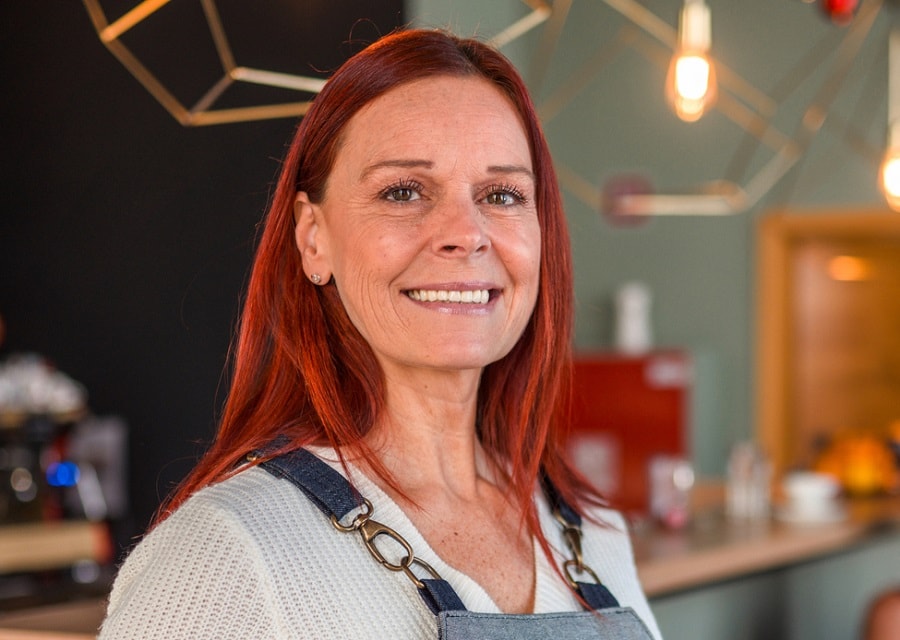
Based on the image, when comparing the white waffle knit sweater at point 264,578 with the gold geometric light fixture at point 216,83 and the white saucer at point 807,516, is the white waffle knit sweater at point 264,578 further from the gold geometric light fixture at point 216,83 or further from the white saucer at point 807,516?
the white saucer at point 807,516

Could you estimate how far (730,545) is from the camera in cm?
336

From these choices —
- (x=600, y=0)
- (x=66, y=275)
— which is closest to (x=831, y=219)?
(x=600, y=0)

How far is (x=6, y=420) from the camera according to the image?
12.6 feet

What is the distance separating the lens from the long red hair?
1.36 metres

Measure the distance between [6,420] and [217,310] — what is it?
65.7 inches

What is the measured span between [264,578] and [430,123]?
50 cm

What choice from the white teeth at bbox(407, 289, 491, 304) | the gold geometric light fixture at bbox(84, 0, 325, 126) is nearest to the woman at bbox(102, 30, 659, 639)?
the white teeth at bbox(407, 289, 491, 304)

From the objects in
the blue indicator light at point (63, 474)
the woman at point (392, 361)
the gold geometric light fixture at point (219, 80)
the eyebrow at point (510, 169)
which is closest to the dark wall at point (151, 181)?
the gold geometric light fixture at point (219, 80)

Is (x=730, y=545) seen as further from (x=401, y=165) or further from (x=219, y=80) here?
(x=401, y=165)

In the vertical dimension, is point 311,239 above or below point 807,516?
above

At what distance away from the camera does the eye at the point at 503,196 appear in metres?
1.39

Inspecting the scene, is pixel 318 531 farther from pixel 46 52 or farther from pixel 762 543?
pixel 762 543

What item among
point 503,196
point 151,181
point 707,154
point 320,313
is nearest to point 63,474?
point 151,181

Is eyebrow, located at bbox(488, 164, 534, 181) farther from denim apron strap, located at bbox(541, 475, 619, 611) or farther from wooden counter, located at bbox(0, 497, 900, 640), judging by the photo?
wooden counter, located at bbox(0, 497, 900, 640)
